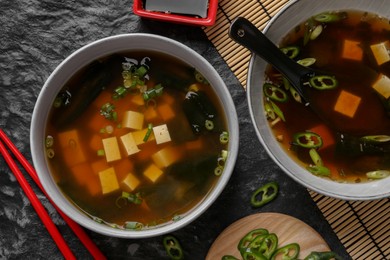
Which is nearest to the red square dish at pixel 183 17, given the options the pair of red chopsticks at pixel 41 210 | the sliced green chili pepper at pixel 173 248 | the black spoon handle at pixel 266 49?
the black spoon handle at pixel 266 49

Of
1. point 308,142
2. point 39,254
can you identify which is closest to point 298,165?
point 308,142

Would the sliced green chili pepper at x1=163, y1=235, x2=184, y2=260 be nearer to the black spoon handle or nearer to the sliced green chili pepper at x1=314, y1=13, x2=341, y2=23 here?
the black spoon handle

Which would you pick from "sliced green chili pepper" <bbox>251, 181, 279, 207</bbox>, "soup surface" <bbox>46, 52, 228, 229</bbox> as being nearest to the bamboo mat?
"sliced green chili pepper" <bbox>251, 181, 279, 207</bbox>

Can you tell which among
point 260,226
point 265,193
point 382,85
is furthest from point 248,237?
point 382,85

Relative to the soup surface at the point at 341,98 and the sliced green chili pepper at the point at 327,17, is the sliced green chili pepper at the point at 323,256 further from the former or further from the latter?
the sliced green chili pepper at the point at 327,17

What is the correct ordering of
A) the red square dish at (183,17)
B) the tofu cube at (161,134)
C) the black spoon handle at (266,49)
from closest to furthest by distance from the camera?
1. the black spoon handle at (266,49)
2. the tofu cube at (161,134)
3. the red square dish at (183,17)

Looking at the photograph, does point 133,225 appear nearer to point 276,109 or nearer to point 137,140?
point 137,140
